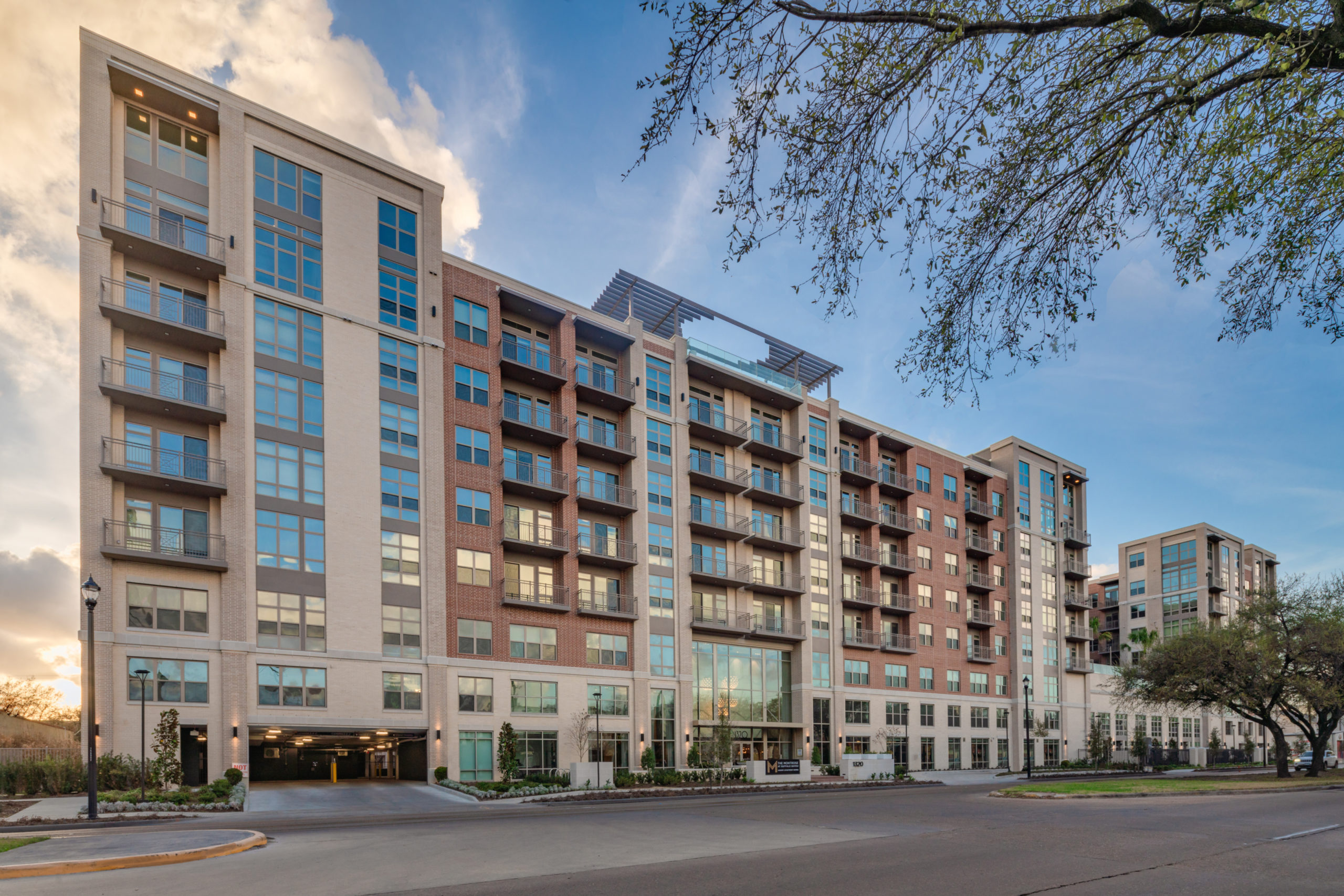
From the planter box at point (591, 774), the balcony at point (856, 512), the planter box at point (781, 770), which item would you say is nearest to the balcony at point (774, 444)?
the balcony at point (856, 512)

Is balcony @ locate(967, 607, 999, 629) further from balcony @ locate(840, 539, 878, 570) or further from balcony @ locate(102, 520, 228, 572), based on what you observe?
balcony @ locate(102, 520, 228, 572)

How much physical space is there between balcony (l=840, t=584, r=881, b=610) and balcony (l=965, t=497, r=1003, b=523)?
49.4ft

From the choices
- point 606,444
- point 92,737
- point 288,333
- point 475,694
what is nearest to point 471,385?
point 606,444

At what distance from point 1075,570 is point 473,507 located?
204ft

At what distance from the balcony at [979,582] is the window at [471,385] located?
46473 mm

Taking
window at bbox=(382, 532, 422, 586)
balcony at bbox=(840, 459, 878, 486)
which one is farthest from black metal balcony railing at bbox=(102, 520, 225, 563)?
balcony at bbox=(840, 459, 878, 486)

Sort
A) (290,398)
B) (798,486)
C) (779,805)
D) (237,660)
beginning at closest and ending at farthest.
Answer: (779,805) < (237,660) < (290,398) < (798,486)

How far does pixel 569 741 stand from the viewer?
47438mm

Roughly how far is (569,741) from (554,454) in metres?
16.0

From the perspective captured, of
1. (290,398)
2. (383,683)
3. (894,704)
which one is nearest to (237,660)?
(383,683)

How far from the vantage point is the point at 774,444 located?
61.3 m

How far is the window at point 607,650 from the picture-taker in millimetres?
49781

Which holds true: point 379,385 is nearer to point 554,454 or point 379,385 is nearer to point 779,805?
point 554,454

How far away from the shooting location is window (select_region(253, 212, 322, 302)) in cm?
4125
